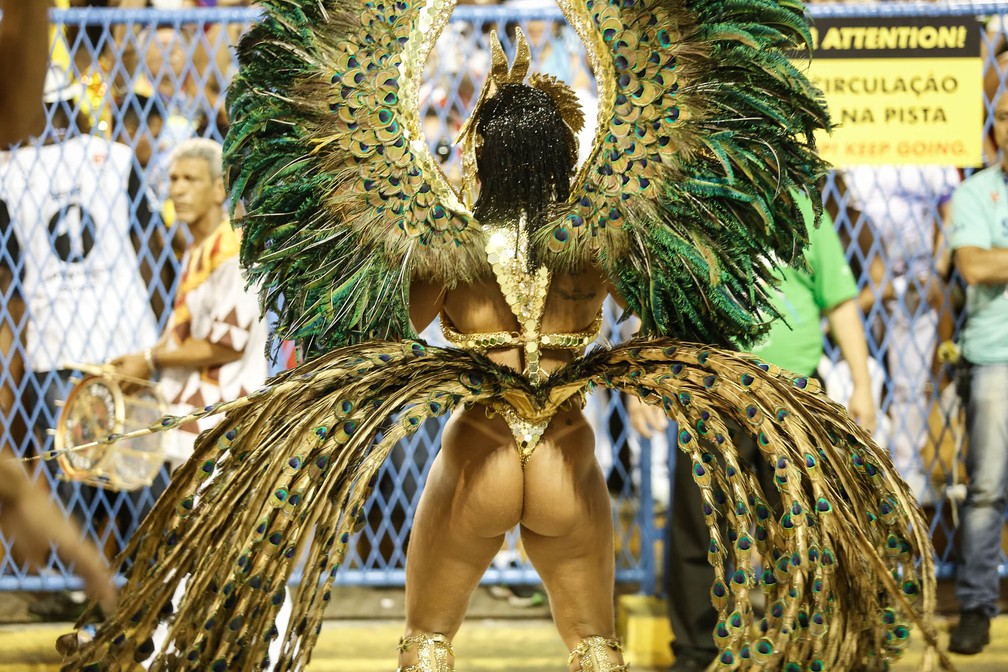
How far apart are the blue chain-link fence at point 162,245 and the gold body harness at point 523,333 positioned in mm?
1948

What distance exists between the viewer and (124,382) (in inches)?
167

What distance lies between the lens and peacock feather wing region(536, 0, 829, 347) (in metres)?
2.54

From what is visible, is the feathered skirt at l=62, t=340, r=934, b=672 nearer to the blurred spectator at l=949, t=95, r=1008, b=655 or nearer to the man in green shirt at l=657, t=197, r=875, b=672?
the man in green shirt at l=657, t=197, r=875, b=672

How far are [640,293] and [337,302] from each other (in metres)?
0.65

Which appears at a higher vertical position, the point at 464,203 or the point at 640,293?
the point at 464,203

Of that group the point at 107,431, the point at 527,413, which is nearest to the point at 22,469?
the point at 527,413

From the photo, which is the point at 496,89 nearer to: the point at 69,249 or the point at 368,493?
the point at 368,493

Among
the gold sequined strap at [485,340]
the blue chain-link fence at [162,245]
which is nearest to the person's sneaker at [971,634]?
the blue chain-link fence at [162,245]

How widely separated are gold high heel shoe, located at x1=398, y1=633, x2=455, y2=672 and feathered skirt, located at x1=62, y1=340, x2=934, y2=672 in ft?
1.35

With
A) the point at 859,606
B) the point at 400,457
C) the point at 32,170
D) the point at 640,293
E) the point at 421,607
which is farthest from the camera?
the point at 400,457

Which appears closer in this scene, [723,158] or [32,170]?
[723,158]

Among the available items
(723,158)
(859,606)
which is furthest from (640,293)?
(859,606)

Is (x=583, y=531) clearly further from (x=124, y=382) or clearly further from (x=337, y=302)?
(x=124, y=382)

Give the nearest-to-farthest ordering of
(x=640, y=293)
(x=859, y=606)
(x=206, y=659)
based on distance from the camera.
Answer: (x=206, y=659)
(x=859, y=606)
(x=640, y=293)
